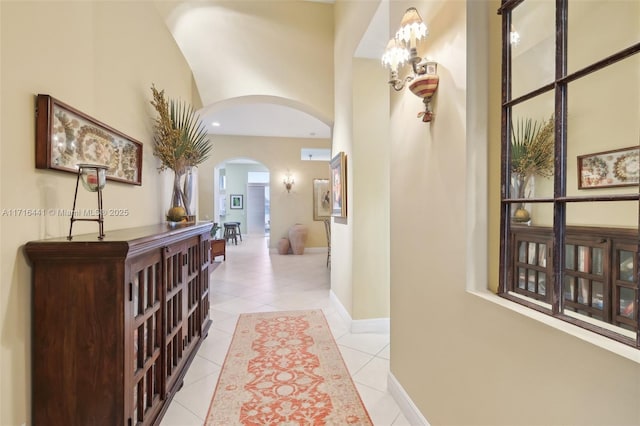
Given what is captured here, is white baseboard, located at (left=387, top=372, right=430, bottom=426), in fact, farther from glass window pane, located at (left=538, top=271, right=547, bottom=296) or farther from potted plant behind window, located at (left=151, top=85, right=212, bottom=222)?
potted plant behind window, located at (left=151, top=85, right=212, bottom=222)

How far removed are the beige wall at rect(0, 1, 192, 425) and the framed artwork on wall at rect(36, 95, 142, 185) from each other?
0.04 meters

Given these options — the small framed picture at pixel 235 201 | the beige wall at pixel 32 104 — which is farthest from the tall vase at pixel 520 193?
the small framed picture at pixel 235 201

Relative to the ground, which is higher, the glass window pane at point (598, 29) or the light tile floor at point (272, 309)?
the glass window pane at point (598, 29)

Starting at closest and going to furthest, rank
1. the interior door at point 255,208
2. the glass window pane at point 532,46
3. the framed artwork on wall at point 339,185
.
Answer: the glass window pane at point 532,46 < the framed artwork on wall at point 339,185 < the interior door at point 255,208

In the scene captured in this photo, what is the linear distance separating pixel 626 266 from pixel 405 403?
1.44m

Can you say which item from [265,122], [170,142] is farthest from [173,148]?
[265,122]

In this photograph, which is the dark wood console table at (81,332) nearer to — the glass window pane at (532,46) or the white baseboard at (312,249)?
the glass window pane at (532,46)

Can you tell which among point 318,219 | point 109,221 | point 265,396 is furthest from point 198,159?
point 318,219

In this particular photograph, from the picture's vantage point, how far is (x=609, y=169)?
808mm

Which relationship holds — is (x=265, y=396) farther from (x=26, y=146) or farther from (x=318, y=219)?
(x=318, y=219)

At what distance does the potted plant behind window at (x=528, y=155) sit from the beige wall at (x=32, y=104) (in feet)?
6.51

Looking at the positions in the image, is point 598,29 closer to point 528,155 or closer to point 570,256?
point 528,155

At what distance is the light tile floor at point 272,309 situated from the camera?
1841mm

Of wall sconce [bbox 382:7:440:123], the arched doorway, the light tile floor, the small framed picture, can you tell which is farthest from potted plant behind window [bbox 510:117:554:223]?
A: the small framed picture
